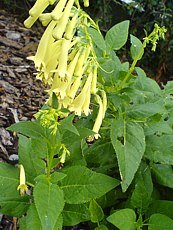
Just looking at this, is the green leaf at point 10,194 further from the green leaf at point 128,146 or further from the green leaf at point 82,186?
the green leaf at point 128,146

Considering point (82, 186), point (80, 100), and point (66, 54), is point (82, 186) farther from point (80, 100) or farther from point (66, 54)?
point (66, 54)

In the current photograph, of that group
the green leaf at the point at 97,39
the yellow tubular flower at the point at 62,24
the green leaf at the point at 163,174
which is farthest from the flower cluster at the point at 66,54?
the green leaf at the point at 163,174

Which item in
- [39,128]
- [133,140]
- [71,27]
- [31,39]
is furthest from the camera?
Result: [31,39]

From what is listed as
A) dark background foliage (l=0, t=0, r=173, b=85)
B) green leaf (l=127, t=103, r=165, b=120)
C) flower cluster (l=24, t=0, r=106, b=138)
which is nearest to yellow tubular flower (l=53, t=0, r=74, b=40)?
flower cluster (l=24, t=0, r=106, b=138)

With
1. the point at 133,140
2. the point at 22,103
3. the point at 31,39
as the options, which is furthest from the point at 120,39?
the point at 31,39

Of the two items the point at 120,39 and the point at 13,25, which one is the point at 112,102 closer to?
the point at 120,39

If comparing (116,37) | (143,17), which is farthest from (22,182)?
(143,17)

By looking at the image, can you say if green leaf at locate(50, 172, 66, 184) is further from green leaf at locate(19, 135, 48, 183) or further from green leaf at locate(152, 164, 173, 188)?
green leaf at locate(152, 164, 173, 188)
